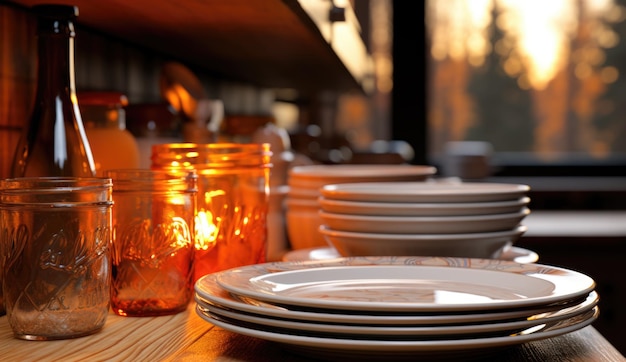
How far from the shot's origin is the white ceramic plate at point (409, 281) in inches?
24.0

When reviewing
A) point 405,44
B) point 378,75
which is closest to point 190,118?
point 405,44

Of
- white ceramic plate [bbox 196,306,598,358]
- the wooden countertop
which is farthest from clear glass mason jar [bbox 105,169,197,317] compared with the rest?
white ceramic plate [bbox 196,306,598,358]

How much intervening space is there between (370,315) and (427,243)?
40 centimetres

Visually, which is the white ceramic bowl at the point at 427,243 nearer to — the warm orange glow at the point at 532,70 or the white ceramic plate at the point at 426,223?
the white ceramic plate at the point at 426,223

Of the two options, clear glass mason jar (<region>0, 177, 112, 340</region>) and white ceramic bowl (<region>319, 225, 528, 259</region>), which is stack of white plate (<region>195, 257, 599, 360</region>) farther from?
white ceramic bowl (<region>319, 225, 528, 259</region>)

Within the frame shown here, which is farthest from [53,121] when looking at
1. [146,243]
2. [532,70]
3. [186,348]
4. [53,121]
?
[532,70]

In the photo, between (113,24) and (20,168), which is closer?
(20,168)

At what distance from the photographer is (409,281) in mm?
683

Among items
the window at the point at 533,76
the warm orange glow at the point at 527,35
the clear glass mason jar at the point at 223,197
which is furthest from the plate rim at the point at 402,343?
the warm orange glow at the point at 527,35

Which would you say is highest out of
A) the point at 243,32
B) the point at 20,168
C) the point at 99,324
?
the point at 243,32

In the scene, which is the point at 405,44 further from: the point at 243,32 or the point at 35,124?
the point at 35,124

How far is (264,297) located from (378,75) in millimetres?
3880

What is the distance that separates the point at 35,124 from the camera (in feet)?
2.48

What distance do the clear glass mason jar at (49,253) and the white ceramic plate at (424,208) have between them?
1.20 ft
